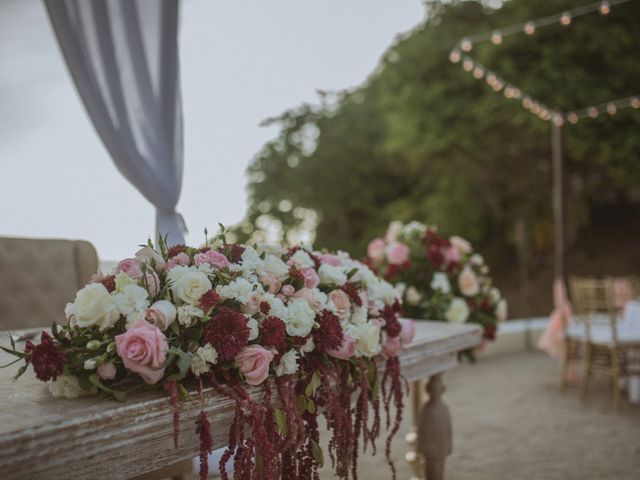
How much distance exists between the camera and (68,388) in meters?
1.11

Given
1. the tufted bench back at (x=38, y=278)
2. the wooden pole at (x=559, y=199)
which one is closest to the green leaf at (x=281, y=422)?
the tufted bench back at (x=38, y=278)

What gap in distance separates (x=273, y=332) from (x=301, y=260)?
0.35m

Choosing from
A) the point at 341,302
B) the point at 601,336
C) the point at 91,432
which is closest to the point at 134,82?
the point at 341,302

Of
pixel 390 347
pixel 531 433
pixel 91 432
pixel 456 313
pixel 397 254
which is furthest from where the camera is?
pixel 531 433

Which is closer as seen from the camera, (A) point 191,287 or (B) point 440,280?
(A) point 191,287

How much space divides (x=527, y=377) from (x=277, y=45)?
166 inches

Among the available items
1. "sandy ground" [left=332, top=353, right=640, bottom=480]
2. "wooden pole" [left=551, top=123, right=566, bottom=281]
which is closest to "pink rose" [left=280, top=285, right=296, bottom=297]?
"sandy ground" [left=332, top=353, right=640, bottom=480]

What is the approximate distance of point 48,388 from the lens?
3.95 ft

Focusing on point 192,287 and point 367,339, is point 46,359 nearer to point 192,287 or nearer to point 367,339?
point 192,287

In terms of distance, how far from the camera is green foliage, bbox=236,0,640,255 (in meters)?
8.64

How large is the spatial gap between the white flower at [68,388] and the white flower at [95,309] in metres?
0.10

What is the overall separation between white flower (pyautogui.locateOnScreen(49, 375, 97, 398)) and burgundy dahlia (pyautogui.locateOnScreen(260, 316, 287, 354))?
34cm

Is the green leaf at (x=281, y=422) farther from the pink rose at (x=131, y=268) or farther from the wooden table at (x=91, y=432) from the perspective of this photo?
the pink rose at (x=131, y=268)

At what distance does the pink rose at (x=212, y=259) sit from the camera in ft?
4.31
